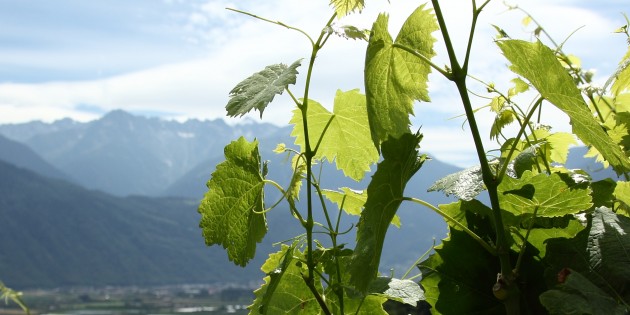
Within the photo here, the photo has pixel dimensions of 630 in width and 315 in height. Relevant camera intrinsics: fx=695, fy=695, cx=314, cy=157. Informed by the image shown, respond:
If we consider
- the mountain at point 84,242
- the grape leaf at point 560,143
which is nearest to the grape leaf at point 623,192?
the grape leaf at point 560,143

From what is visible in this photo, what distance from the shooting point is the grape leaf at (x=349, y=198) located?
884 millimetres

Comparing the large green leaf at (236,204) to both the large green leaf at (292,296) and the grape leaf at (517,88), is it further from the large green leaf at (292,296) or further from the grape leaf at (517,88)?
the grape leaf at (517,88)

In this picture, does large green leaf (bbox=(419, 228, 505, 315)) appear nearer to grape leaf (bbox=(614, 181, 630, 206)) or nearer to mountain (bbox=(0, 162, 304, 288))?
grape leaf (bbox=(614, 181, 630, 206))

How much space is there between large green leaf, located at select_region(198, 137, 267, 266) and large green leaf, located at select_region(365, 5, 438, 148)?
0.19m

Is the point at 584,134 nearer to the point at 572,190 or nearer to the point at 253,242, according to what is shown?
the point at 572,190

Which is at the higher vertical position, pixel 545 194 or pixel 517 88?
pixel 517 88

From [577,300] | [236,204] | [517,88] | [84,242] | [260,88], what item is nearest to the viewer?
[577,300]

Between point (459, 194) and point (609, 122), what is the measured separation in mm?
582

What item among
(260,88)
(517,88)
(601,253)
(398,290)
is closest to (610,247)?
(601,253)

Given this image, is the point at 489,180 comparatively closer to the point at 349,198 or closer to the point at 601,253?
the point at 601,253

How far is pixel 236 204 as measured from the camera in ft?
2.72

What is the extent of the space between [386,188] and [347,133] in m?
0.29

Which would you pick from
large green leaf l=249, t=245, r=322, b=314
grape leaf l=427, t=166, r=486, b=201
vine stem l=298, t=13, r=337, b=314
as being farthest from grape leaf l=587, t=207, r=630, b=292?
large green leaf l=249, t=245, r=322, b=314

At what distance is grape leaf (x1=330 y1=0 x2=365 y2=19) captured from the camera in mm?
690
